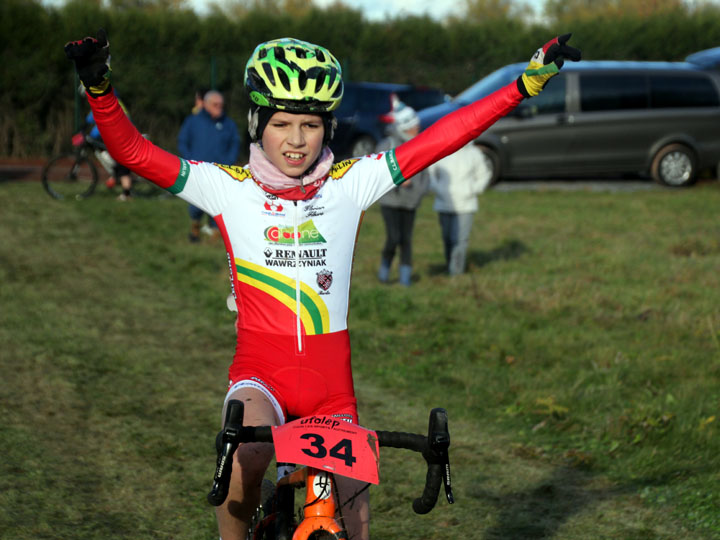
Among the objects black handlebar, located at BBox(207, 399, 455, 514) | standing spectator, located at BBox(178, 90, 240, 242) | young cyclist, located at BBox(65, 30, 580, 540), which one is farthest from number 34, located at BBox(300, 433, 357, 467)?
standing spectator, located at BBox(178, 90, 240, 242)

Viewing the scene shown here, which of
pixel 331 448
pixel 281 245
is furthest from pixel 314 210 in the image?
pixel 331 448

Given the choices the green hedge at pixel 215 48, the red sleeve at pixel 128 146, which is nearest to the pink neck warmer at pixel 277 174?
the red sleeve at pixel 128 146

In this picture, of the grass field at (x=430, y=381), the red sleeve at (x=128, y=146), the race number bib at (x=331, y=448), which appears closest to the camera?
the race number bib at (x=331, y=448)

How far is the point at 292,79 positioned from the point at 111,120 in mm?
655

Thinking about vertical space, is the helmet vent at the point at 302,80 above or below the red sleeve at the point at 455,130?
above

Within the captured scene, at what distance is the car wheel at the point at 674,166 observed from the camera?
62.7ft

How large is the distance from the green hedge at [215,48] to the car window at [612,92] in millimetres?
8848

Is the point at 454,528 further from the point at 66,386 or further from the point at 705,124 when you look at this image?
the point at 705,124

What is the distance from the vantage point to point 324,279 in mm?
3672

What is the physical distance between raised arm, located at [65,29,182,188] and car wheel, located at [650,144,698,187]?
1690cm

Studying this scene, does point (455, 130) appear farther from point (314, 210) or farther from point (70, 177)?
point (70, 177)

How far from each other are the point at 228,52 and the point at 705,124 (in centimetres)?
1222

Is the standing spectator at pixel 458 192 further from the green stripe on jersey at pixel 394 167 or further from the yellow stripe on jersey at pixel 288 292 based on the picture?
the yellow stripe on jersey at pixel 288 292

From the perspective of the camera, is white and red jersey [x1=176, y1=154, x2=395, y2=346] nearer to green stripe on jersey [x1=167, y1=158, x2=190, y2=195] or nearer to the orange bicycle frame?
green stripe on jersey [x1=167, y1=158, x2=190, y2=195]
